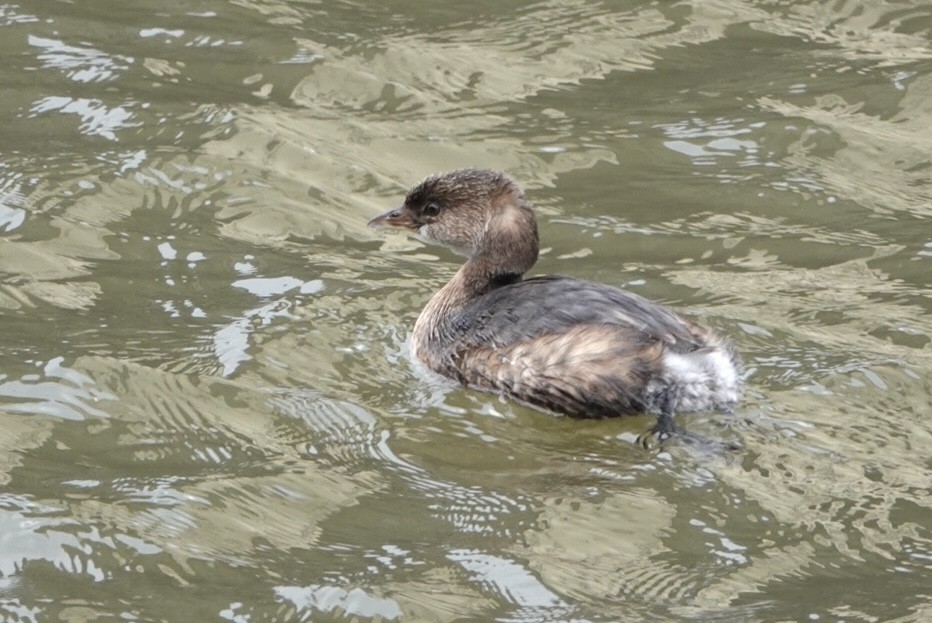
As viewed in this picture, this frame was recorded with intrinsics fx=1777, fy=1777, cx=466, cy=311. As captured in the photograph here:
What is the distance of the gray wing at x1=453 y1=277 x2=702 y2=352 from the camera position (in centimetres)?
572

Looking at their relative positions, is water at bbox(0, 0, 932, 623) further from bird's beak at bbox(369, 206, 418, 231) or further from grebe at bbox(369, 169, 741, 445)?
bird's beak at bbox(369, 206, 418, 231)

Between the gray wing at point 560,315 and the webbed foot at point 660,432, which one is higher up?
the gray wing at point 560,315

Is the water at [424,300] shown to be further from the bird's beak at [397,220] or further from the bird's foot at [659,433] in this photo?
the bird's beak at [397,220]

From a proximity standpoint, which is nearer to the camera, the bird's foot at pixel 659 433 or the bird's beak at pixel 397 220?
the bird's foot at pixel 659 433

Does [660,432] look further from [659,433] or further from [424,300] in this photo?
[424,300]

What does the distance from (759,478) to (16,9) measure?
5230 mm

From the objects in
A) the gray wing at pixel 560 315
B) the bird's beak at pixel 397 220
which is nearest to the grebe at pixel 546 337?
the gray wing at pixel 560 315

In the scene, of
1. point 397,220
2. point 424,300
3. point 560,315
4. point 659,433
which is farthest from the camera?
point 424,300

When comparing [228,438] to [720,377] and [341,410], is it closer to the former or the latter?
[341,410]

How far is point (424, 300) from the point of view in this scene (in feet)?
22.5

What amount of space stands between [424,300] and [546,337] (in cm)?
113

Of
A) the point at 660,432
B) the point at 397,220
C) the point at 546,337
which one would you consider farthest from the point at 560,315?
the point at 397,220

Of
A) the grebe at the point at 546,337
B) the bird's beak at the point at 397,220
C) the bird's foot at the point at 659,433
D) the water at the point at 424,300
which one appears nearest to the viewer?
the water at the point at 424,300

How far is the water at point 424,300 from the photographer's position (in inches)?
185
